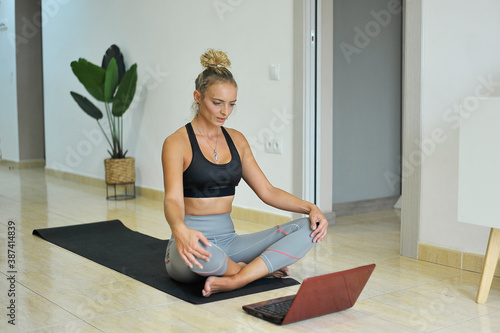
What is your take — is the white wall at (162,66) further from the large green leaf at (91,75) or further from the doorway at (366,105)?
the doorway at (366,105)

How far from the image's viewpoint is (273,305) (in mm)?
2355

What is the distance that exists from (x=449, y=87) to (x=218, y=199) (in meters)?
1.29

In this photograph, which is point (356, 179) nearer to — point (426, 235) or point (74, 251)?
point (426, 235)

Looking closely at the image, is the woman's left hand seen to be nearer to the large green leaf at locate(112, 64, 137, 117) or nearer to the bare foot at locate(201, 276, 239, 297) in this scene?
the bare foot at locate(201, 276, 239, 297)

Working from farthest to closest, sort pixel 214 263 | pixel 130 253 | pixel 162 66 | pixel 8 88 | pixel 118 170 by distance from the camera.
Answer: pixel 8 88
pixel 118 170
pixel 162 66
pixel 130 253
pixel 214 263

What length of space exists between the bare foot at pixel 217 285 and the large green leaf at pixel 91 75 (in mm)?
3391

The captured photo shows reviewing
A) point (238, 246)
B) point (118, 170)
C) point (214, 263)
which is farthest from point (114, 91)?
point (214, 263)

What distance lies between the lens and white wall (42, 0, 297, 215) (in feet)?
13.8

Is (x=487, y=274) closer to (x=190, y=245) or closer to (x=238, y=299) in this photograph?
(x=238, y=299)

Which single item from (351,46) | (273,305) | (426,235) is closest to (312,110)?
(351,46)

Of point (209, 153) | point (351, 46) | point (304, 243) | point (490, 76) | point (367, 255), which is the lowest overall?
point (367, 255)

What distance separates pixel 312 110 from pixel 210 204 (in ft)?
5.25

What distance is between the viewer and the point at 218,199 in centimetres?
265

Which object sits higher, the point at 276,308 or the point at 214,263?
the point at 214,263
